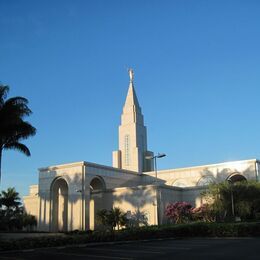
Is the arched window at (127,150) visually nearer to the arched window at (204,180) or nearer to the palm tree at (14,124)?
the arched window at (204,180)

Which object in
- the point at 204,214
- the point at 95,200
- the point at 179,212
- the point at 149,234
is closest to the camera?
the point at 149,234

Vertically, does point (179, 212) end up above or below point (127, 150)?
below

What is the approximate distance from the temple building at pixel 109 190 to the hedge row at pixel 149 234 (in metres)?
16.0

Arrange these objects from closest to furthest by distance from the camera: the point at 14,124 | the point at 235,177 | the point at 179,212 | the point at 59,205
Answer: the point at 14,124 → the point at 179,212 → the point at 235,177 → the point at 59,205

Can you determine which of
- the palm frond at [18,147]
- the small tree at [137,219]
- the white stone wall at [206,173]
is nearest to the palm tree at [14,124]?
the palm frond at [18,147]

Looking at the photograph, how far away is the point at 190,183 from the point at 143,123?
1586 centimetres

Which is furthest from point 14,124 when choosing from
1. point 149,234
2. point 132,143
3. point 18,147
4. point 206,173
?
point 132,143

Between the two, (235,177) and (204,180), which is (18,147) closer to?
(204,180)

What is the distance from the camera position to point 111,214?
1802 inches

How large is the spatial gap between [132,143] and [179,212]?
2396 cm

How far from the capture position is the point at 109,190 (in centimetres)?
5306

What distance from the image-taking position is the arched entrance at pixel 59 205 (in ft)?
180

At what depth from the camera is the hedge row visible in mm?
20397

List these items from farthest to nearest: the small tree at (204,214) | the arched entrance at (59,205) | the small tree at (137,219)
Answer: the arched entrance at (59,205), the small tree at (137,219), the small tree at (204,214)
